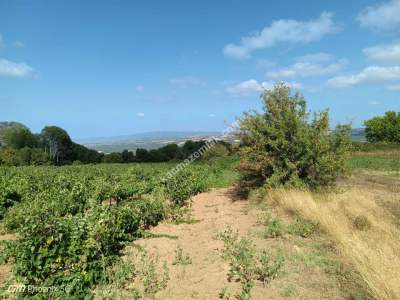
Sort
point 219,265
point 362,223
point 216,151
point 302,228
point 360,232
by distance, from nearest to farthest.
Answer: point 219,265
point 360,232
point 362,223
point 302,228
point 216,151

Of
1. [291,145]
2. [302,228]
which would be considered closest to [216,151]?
[291,145]

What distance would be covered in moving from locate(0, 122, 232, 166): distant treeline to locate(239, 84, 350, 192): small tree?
61.1 ft

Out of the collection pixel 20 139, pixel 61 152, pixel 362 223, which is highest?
pixel 20 139

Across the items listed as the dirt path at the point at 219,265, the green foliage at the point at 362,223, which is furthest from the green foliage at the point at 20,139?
the green foliage at the point at 362,223

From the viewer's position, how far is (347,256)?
4.58 m

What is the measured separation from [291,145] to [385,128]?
2340 inches

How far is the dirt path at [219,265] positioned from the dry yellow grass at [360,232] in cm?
45

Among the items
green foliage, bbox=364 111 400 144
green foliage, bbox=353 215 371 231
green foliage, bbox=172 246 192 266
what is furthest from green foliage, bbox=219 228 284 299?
green foliage, bbox=364 111 400 144

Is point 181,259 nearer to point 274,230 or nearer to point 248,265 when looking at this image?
point 248,265

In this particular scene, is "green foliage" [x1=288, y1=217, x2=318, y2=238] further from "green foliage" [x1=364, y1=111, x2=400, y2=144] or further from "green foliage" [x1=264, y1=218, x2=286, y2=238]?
"green foliage" [x1=364, y1=111, x2=400, y2=144]

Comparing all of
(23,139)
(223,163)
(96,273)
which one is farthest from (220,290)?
(23,139)

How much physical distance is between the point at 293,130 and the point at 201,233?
4.48m

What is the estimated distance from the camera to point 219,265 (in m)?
4.59

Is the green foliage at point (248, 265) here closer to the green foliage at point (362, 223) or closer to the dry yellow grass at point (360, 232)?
the dry yellow grass at point (360, 232)
